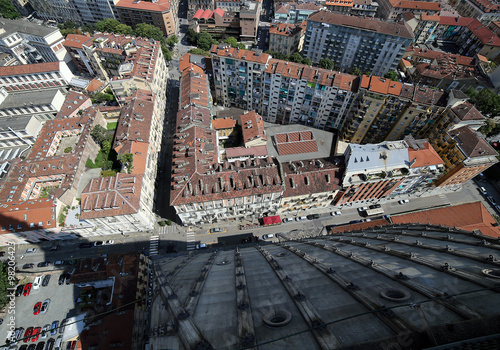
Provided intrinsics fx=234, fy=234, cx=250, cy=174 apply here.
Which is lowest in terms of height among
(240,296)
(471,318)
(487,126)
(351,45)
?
(471,318)

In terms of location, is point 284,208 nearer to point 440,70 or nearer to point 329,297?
point 329,297

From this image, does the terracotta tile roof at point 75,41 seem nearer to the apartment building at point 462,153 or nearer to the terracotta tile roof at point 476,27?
the apartment building at point 462,153

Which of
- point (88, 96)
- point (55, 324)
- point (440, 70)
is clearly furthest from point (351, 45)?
Answer: point (55, 324)

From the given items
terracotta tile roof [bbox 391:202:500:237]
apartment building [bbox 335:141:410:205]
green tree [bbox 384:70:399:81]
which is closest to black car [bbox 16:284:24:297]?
apartment building [bbox 335:141:410:205]

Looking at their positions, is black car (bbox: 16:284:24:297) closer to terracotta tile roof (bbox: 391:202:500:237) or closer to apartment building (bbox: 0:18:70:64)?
terracotta tile roof (bbox: 391:202:500:237)

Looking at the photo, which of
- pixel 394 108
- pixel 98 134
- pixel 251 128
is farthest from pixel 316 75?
pixel 98 134

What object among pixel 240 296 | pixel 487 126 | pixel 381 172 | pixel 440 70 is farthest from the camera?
pixel 440 70

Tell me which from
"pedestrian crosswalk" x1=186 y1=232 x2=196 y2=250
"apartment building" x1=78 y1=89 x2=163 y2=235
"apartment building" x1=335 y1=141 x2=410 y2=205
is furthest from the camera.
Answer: "pedestrian crosswalk" x1=186 y1=232 x2=196 y2=250
